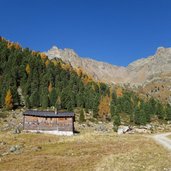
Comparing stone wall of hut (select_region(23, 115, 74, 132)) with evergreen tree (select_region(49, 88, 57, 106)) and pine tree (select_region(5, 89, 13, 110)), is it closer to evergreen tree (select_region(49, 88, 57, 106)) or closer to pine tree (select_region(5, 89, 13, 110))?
pine tree (select_region(5, 89, 13, 110))

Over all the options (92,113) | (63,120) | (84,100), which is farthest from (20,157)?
(84,100)

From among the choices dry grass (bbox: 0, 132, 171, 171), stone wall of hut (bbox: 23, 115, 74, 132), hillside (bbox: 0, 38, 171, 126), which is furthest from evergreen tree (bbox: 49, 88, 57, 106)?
dry grass (bbox: 0, 132, 171, 171)

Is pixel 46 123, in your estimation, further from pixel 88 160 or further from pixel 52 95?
pixel 52 95

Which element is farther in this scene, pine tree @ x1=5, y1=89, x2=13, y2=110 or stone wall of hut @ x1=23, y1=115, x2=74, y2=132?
pine tree @ x1=5, y1=89, x2=13, y2=110

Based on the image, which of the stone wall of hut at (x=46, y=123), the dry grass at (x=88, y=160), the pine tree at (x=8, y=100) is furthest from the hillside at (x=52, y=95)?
the dry grass at (x=88, y=160)

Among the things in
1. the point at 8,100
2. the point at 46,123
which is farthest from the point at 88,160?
the point at 8,100

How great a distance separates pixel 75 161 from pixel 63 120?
50.7 m

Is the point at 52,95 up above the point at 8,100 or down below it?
above

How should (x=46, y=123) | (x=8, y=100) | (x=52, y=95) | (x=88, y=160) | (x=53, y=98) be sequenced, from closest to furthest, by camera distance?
(x=88, y=160) → (x=46, y=123) → (x=8, y=100) → (x=53, y=98) → (x=52, y=95)

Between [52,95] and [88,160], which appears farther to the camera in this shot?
[52,95]

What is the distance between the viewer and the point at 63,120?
8756cm

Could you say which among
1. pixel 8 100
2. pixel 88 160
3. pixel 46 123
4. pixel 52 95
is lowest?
pixel 88 160

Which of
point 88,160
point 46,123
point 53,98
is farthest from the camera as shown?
point 53,98

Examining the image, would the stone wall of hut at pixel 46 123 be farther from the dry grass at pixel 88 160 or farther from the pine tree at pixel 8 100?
the pine tree at pixel 8 100
